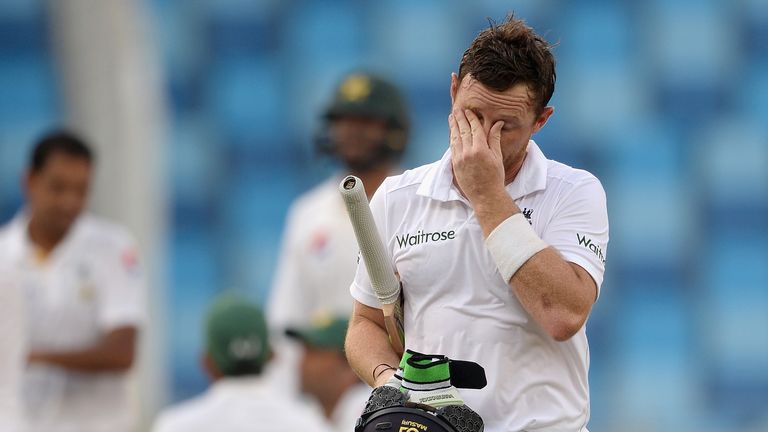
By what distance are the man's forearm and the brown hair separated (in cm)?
67

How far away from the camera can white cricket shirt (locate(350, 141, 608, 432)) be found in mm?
3865

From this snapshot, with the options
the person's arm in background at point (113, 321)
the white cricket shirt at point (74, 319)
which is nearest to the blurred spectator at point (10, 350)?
the person's arm in background at point (113, 321)

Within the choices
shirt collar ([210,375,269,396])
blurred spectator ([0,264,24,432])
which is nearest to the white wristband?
blurred spectator ([0,264,24,432])

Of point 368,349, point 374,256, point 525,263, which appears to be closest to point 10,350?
point 368,349

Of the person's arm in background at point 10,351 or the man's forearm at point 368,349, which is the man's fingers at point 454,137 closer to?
the man's forearm at point 368,349

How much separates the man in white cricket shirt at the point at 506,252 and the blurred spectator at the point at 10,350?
1.67 m

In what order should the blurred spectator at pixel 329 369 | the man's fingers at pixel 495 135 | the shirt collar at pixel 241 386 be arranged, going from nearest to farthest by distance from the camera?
1. the man's fingers at pixel 495 135
2. the shirt collar at pixel 241 386
3. the blurred spectator at pixel 329 369

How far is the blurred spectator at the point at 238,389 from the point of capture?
6043 millimetres

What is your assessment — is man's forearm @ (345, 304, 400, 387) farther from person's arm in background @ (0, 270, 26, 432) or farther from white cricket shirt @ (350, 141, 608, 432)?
person's arm in background @ (0, 270, 26, 432)

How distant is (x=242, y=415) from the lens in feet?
19.9

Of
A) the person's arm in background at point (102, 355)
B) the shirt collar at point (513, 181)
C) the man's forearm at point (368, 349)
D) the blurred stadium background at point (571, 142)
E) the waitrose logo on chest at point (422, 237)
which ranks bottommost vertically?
the man's forearm at point (368, 349)

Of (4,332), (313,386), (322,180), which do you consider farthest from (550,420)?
(322,180)

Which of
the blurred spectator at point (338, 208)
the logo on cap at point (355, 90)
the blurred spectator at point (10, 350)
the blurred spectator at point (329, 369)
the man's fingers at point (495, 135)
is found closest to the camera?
the man's fingers at point (495, 135)

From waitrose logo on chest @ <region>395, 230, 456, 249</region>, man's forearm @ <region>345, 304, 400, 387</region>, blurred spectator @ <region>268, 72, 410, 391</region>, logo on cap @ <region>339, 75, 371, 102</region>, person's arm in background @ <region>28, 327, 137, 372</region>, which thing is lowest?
man's forearm @ <region>345, 304, 400, 387</region>
